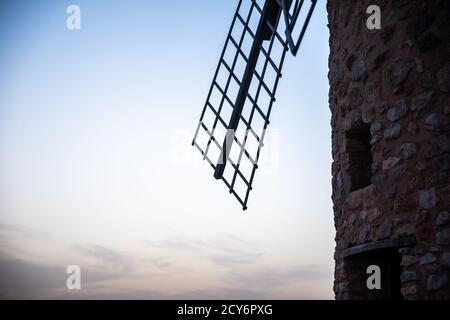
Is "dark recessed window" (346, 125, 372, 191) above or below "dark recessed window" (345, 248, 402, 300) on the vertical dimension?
above

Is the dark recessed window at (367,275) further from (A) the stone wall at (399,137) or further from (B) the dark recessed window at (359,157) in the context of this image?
(B) the dark recessed window at (359,157)

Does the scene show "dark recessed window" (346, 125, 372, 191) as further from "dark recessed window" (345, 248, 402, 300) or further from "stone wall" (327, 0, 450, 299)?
"dark recessed window" (345, 248, 402, 300)

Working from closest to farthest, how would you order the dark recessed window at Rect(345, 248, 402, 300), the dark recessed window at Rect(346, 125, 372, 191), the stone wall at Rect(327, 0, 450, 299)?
the stone wall at Rect(327, 0, 450, 299), the dark recessed window at Rect(345, 248, 402, 300), the dark recessed window at Rect(346, 125, 372, 191)

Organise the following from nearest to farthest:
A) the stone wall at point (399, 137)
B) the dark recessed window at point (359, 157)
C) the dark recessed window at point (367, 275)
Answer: the stone wall at point (399, 137) → the dark recessed window at point (367, 275) → the dark recessed window at point (359, 157)

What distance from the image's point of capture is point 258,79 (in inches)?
284

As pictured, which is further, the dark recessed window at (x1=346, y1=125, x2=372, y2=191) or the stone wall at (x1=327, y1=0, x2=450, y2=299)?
the dark recessed window at (x1=346, y1=125, x2=372, y2=191)

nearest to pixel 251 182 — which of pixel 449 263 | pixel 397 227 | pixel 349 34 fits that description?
pixel 349 34

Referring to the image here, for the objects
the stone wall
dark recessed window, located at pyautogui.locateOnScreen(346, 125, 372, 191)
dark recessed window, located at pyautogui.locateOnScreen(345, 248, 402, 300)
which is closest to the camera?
the stone wall

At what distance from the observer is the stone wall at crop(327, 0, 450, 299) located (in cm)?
370

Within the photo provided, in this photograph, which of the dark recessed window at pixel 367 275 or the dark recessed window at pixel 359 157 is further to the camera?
the dark recessed window at pixel 359 157

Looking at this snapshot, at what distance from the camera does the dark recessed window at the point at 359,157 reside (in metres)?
4.78

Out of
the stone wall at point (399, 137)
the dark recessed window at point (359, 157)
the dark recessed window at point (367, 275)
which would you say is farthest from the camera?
the dark recessed window at point (359, 157)
